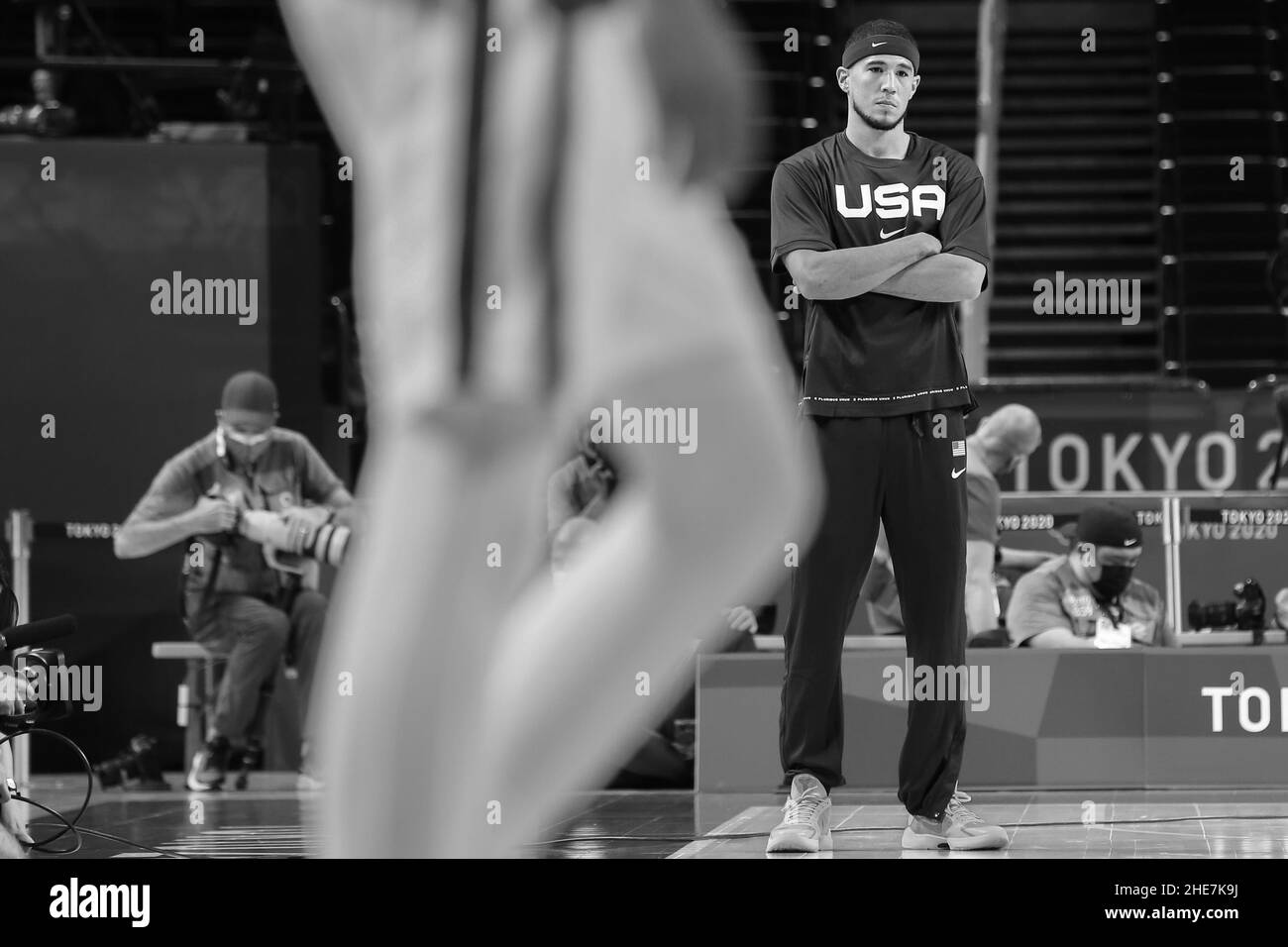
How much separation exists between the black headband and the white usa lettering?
11.3 inches

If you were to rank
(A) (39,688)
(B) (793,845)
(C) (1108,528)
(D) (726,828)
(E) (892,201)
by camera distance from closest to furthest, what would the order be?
(B) (793,845) → (E) (892,201) → (D) (726,828) → (A) (39,688) → (C) (1108,528)

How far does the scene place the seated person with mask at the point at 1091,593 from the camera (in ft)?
21.4

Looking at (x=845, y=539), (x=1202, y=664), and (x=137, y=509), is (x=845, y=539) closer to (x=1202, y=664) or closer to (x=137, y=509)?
(x=1202, y=664)

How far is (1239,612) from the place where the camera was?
6637mm

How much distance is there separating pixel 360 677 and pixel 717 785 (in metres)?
4.67

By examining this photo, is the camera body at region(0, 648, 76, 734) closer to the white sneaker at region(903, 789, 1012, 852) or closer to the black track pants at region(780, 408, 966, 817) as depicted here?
the black track pants at region(780, 408, 966, 817)

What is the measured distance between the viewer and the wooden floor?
4.20 meters

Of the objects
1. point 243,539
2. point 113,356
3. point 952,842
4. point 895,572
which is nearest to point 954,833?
point 952,842

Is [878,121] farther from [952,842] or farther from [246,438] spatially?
[246,438]

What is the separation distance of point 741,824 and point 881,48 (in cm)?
202
